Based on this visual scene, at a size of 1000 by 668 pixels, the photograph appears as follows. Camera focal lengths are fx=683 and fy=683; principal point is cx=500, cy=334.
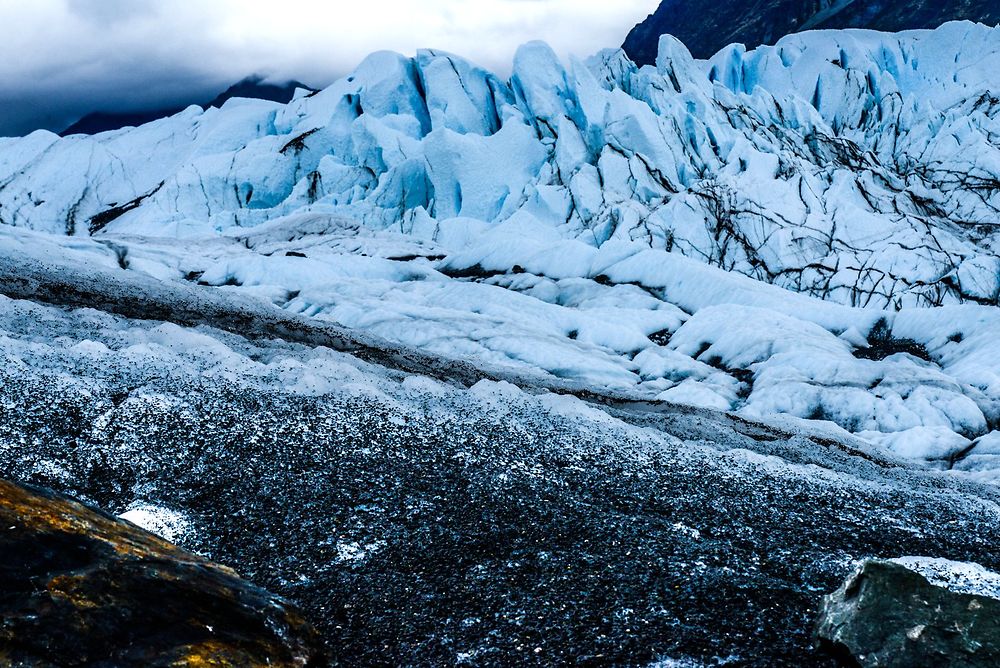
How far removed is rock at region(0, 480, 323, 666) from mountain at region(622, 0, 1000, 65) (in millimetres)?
132709

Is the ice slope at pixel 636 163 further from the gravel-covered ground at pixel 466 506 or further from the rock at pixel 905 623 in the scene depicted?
the rock at pixel 905 623

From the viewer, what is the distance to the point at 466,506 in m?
9.06

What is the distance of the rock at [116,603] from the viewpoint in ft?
14.0

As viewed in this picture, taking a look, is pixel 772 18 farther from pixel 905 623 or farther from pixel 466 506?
pixel 905 623

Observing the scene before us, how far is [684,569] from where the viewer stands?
7430 mm

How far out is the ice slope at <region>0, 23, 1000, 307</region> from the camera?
61.4 metres

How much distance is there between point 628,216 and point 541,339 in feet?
104

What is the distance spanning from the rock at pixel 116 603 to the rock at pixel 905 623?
164 inches

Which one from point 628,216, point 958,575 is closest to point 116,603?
point 958,575

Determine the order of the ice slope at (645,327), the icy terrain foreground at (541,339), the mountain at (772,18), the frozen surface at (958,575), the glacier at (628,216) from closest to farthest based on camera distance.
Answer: the frozen surface at (958,575), the icy terrain foreground at (541,339), the ice slope at (645,327), the glacier at (628,216), the mountain at (772,18)

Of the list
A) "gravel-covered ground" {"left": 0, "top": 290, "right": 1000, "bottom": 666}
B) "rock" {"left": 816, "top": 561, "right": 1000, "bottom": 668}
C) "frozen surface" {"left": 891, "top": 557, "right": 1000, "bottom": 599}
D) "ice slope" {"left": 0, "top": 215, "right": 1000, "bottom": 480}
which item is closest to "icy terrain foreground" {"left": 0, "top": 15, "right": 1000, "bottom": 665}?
"gravel-covered ground" {"left": 0, "top": 290, "right": 1000, "bottom": 666}

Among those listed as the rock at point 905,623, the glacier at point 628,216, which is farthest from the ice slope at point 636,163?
the rock at point 905,623

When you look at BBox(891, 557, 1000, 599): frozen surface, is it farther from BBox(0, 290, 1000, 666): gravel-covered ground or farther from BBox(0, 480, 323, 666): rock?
BBox(0, 480, 323, 666): rock

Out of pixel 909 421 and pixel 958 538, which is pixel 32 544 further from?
pixel 909 421
